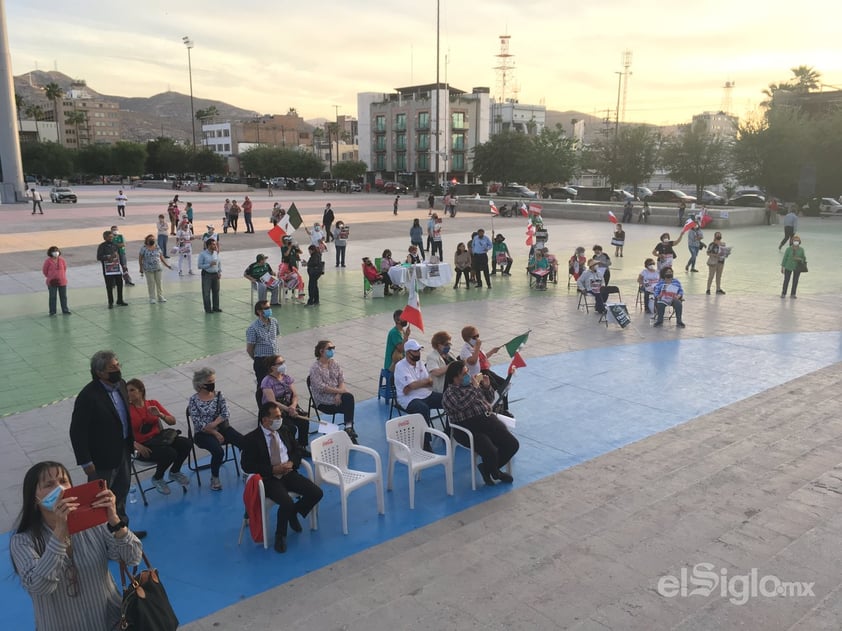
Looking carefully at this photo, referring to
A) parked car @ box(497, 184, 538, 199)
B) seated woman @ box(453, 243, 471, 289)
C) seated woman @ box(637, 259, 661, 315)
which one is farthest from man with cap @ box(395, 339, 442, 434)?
parked car @ box(497, 184, 538, 199)

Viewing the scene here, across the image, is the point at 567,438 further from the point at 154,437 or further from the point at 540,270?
the point at 540,270

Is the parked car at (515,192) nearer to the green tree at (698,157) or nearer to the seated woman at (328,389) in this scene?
the green tree at (698,157)

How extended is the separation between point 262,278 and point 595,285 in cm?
780

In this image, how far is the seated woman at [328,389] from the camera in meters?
7.79

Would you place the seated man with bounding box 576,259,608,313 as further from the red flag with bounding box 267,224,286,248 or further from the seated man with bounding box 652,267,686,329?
the red flag with bounding box 267,224,286,248

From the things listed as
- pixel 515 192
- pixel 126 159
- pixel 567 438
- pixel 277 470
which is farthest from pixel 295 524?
pixel 126 159

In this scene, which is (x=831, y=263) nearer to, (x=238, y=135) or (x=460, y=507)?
(x=460, y=507)

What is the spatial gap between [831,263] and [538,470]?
66.5ft

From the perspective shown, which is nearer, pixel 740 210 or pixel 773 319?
pixel 773 319

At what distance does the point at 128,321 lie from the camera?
14180 millimetres

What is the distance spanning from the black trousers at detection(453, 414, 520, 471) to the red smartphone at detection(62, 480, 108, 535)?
13.5ft

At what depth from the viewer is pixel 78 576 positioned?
142 inches

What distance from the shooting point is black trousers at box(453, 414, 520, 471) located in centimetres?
689

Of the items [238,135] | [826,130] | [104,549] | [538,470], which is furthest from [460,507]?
[238,135]
